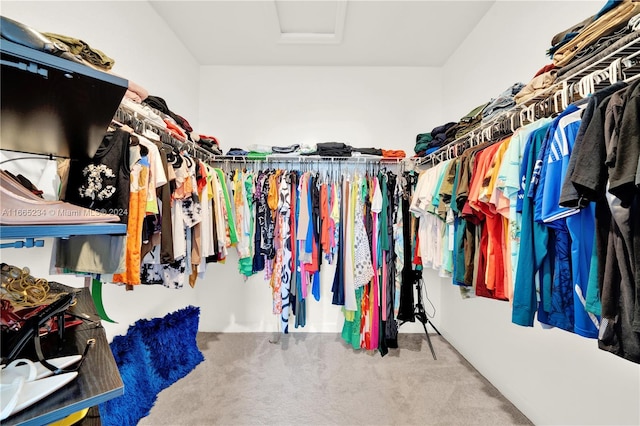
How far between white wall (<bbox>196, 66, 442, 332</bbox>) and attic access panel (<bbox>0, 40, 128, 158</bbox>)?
2.21 meters

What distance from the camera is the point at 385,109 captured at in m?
2.84

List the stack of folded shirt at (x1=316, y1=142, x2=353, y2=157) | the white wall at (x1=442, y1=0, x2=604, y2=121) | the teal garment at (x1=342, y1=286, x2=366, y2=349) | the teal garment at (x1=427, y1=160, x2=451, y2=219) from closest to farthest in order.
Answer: the white wall at (x1=442, y1=0, x2=604, y2=121) → the teal garment at (x1=427, y1=160, x2=451, y2=219) → the teal garment at (x1=342, y1=286, x2=366, y2=349) → the stack of folded shirt at (x1=316, y1=142, x2=353, y2=157)

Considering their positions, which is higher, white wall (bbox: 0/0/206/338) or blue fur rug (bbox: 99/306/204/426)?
white wall (bbox: 0/0/206/338)

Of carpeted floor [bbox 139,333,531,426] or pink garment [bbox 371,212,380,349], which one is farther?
pink garment [bbox 371,212,380,349]

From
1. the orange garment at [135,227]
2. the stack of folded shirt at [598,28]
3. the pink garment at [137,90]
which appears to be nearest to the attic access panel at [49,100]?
the orange garment at [135,227]

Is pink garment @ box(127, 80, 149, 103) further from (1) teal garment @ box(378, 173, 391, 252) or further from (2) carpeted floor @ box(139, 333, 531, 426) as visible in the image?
(2) carpeted floor @ box(139, 333, 531, 426)

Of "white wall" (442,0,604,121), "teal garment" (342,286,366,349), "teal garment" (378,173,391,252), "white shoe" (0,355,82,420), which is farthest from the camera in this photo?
"teal garment" (342,286,366,349)

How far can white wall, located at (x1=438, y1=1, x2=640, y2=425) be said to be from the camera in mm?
1236

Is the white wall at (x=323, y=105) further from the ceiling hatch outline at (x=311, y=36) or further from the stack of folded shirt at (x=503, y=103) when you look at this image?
the stack of folded shirt at (x=503, y=103)

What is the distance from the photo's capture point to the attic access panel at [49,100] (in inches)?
18.6

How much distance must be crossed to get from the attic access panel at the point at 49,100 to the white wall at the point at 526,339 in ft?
7.17

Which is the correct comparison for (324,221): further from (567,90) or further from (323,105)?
(567,90)

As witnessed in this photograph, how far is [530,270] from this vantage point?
3.08 ft

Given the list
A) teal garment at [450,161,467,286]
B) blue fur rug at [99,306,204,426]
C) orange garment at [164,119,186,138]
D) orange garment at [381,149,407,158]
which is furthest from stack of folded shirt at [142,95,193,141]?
teal garment at [450,161,467,286]
